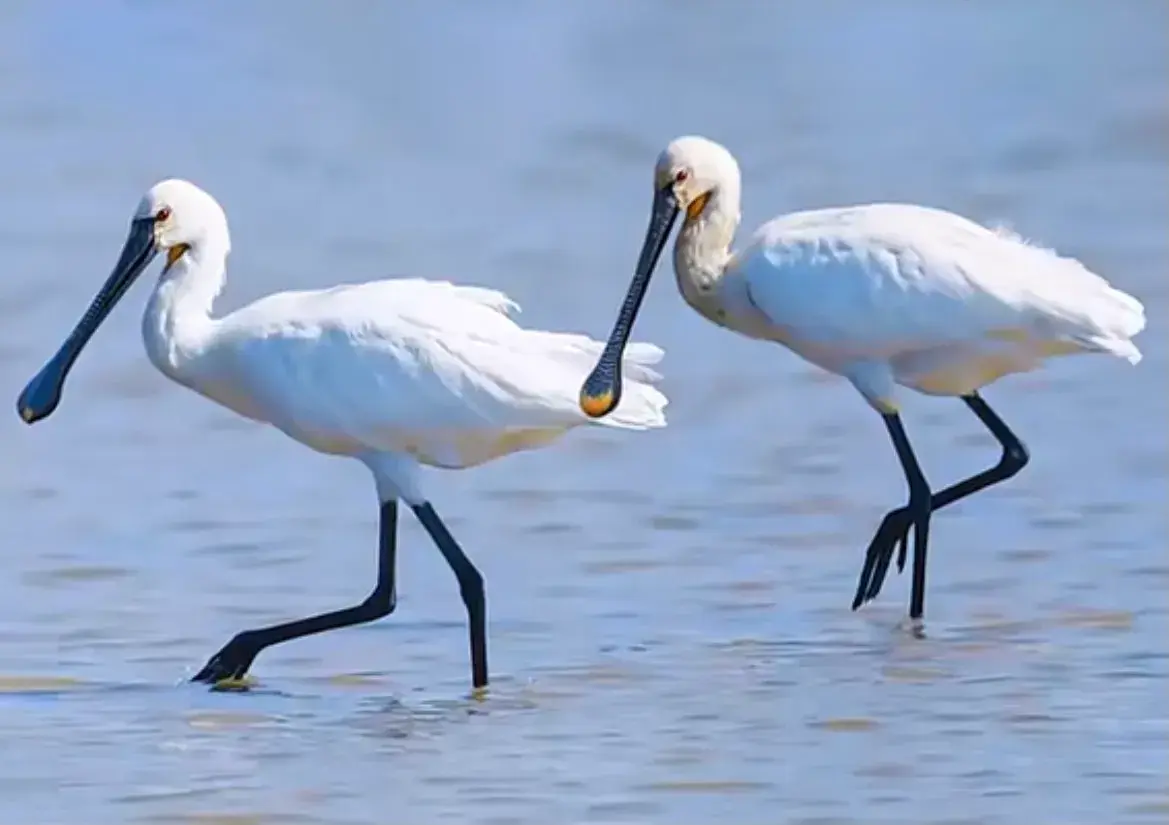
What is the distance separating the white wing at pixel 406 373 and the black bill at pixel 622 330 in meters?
0.07

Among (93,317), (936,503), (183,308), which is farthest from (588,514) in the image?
(183,308)

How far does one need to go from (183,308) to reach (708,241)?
200 cm

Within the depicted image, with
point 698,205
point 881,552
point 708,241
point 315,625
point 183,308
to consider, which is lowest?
point 315,625

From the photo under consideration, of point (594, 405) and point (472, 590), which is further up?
point (594, 405)

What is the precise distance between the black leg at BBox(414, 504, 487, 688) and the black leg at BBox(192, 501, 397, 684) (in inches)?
4.1

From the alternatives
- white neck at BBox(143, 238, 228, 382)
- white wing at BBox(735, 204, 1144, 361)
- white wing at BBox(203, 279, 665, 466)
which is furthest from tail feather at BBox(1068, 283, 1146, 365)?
white neck at BBox(143, 238, 228, 382)

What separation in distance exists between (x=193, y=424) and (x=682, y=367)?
182 cm

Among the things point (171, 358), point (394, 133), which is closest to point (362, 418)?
point (171, 358)

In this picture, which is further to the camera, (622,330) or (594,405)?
(622,330)

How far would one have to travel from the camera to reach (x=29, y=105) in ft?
72.5

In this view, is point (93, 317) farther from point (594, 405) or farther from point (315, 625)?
point (594, 405)

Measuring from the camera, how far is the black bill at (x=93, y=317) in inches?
420

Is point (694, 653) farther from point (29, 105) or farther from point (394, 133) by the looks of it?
point (29, 105)

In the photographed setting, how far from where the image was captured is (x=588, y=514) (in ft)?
39.6
